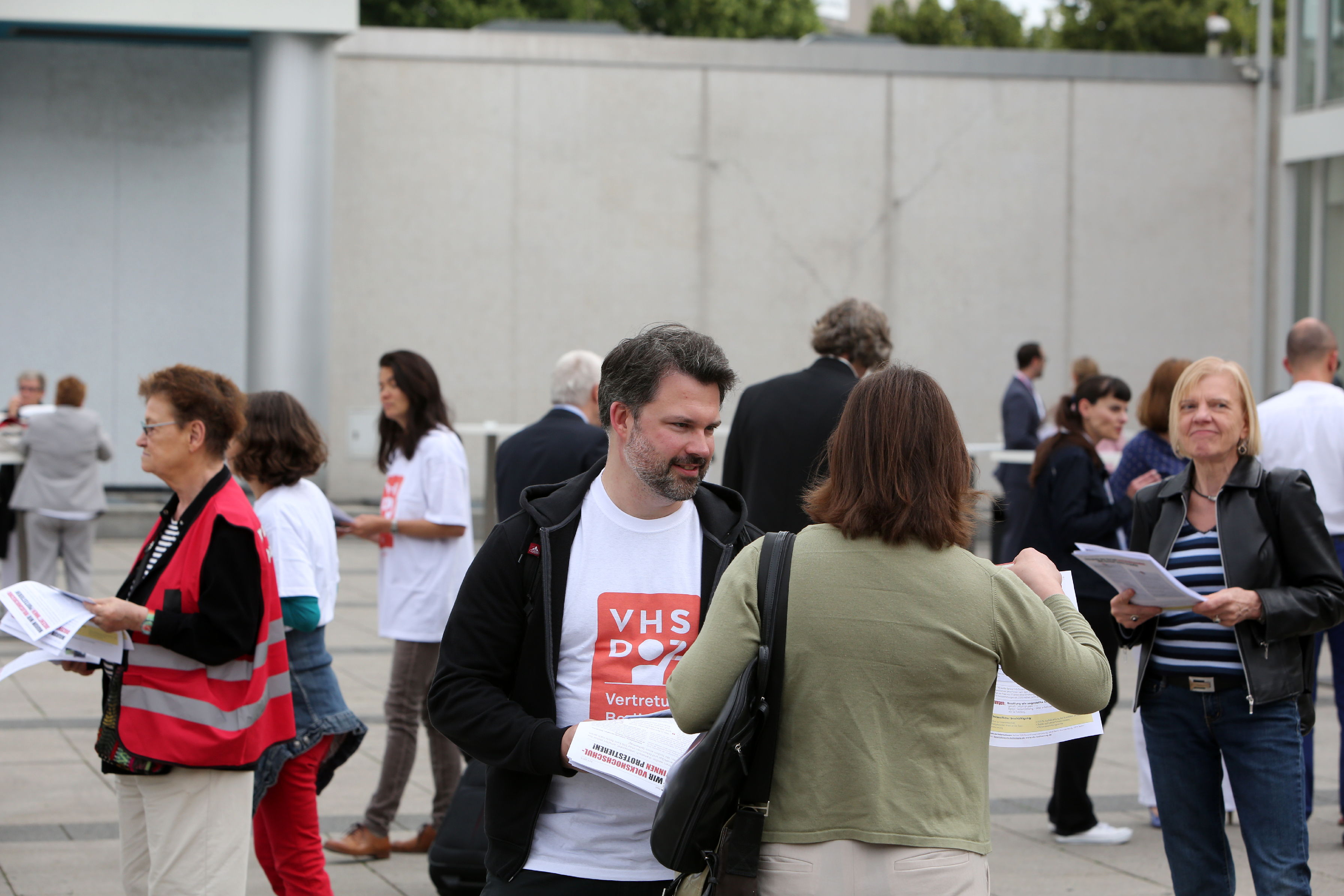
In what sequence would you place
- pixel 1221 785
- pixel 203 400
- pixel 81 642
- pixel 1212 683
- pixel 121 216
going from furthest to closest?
pixel 121 216
pixel 1221 785
pixel 1212 683
pixel 203 400
pixel 81 642

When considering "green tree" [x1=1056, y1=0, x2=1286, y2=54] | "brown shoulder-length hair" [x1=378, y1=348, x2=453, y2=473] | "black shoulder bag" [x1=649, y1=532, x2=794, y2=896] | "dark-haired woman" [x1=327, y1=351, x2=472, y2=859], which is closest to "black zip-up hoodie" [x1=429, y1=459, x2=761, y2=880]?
"black shoulder bag" [x1=649, y1=532, x2=794, y2=896]

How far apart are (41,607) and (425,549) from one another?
257cm

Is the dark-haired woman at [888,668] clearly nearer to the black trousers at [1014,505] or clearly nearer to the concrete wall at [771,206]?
the black trousers at [1014,505]

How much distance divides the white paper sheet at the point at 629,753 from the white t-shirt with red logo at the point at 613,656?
5.6 inches

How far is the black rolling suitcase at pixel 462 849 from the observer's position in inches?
193

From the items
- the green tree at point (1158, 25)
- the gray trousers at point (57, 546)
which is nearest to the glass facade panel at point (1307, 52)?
the gray trousers at point (57, 546)

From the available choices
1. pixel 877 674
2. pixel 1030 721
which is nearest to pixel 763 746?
pixel 877 674

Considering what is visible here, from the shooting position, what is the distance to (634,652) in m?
2.81

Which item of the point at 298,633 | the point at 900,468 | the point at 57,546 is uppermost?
the point at 900,468

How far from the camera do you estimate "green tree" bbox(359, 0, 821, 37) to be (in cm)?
3438

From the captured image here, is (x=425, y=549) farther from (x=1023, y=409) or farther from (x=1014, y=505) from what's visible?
(x=1023, y=409)

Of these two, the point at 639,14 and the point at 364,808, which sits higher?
the point at 639,14

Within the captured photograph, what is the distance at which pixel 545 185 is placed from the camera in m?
20.3

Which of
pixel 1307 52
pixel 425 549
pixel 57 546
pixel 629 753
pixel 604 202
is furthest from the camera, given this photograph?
pixel 604 202
